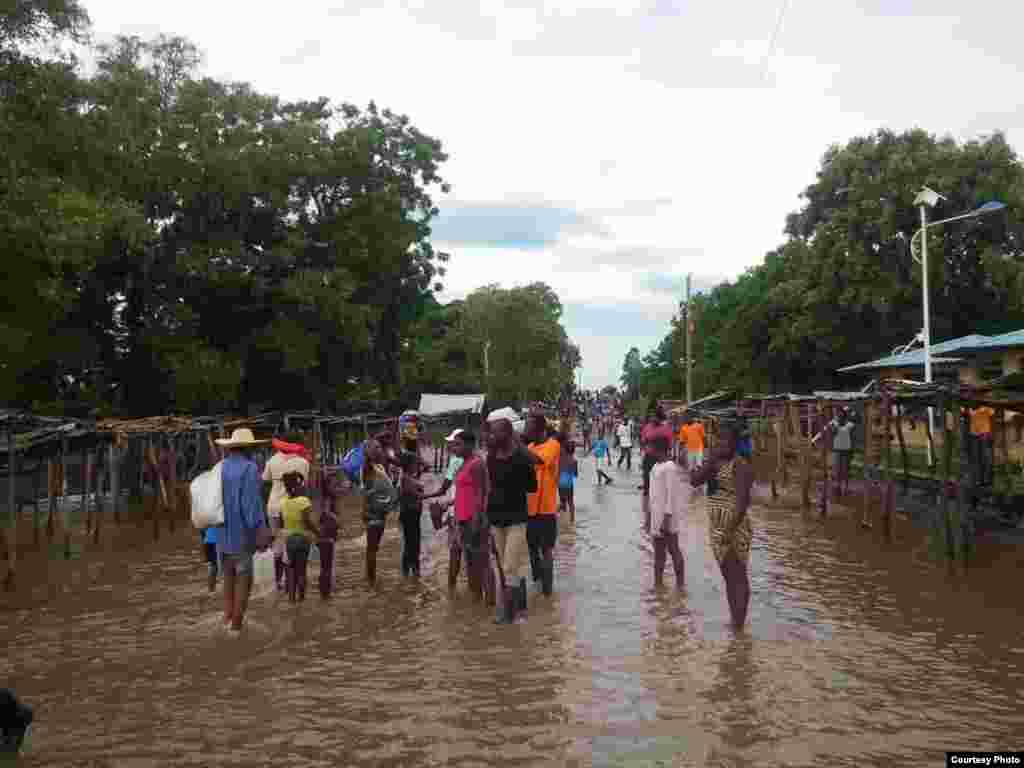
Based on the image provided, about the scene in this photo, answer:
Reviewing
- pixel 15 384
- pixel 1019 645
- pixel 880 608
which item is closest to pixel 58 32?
pixel 15 384

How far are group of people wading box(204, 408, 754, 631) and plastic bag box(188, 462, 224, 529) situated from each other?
0.20 feet

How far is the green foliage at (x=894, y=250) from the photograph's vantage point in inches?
1377

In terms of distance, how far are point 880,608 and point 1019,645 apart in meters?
1.67

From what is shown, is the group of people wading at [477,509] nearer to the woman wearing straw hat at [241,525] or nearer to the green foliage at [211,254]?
the woman wearing straw hat at [241,525]

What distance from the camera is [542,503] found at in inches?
367

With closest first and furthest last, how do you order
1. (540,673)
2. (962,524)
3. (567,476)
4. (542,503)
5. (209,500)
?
(540,673)
(209,500)
(542,503)
(962,524)
(567,476)

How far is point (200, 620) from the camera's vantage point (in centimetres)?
907

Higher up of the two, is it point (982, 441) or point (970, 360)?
point (970, 360)

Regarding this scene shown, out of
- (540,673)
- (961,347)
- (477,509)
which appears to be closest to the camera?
(540,673)

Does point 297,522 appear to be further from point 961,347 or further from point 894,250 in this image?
point 894,250

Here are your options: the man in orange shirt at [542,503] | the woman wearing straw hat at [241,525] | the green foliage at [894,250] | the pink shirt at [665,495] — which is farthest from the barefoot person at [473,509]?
the green foliage at [894,250]

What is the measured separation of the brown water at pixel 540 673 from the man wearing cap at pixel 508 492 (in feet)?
1.96

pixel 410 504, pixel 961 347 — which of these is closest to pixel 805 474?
pixel 961 347

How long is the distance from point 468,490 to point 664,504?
197cm
